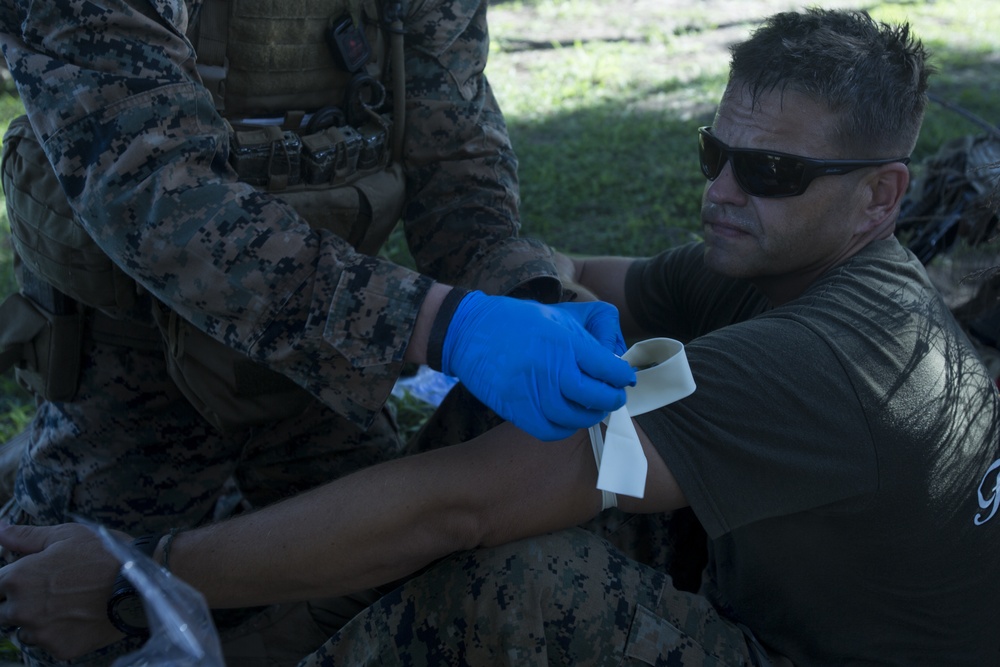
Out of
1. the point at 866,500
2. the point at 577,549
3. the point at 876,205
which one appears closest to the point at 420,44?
the point at 876,205

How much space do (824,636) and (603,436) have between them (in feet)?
2.07

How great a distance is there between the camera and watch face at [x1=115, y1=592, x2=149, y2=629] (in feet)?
6.37

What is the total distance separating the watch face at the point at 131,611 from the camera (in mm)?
1941

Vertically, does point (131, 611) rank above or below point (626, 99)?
above

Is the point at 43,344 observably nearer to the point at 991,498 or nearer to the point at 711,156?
the point at 711,156

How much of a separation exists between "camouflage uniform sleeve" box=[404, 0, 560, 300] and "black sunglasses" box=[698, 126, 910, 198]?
23.0 inches

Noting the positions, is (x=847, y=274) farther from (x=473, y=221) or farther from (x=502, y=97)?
(x=502, y=97)

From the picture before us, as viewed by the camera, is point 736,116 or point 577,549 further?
point 736,116

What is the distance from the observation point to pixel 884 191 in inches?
87.4

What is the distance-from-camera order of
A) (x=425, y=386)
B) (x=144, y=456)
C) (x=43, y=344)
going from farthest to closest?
(x=425, y=386)
(x=144, y=456)
(x=43, y=344)

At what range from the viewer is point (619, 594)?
6.34ft

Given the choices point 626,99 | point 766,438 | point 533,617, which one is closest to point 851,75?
point 766,438

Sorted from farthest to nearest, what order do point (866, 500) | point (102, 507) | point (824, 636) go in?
1. point (102, 507)
2. point (824, 636)
3. point (866, 500)

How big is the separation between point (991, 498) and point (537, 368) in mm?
953
